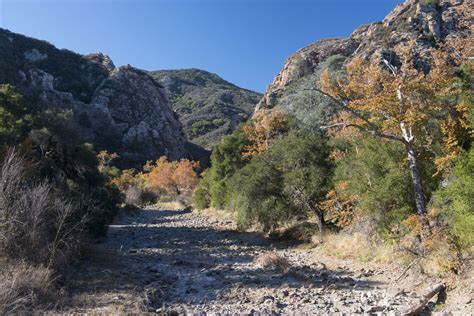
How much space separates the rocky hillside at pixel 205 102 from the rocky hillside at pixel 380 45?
2566 cm

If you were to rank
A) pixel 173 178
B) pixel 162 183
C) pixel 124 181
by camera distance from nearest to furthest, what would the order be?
1. pixel 124 181
2. pixel 173 178
3. pixel 162 183

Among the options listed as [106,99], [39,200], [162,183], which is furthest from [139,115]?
[39,200]

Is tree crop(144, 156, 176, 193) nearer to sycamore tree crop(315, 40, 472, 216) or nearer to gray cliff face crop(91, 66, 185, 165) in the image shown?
gray cliff face crop(91, 66, 185, 165)

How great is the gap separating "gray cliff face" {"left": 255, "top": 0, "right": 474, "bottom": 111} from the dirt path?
19.7m

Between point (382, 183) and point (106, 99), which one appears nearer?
point (382, 183)

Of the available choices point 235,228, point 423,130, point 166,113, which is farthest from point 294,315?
point 166,113

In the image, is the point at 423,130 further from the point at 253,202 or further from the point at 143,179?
the point at 143,179

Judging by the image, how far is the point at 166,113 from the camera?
102500mm

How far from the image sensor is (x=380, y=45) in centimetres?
5125

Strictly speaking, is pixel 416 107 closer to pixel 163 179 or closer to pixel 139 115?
pixel 163 179

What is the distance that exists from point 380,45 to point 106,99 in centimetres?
6311

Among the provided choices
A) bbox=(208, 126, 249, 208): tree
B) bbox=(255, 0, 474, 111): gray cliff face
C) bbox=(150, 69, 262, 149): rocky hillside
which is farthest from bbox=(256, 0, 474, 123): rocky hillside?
bbox=(150, 69, 262, 149): rocky hillside

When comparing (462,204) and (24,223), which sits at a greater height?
(462,204)

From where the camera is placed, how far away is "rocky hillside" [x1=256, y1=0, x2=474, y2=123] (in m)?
28.5
